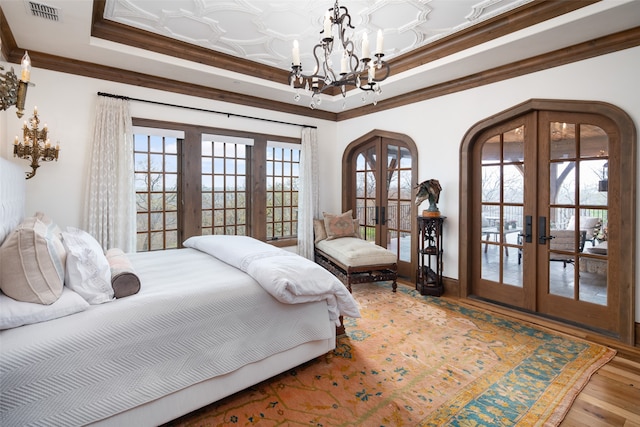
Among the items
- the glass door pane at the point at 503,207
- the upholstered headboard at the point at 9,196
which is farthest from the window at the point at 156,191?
the glass door pane at the point at 503,207

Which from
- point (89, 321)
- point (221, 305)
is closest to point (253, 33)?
point (221, 305)

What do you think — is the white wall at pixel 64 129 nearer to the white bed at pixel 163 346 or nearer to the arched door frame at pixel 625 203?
the white bed at pixel 163 346

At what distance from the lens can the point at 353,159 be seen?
5.71 metres

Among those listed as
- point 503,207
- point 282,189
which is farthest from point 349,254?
point 503,207

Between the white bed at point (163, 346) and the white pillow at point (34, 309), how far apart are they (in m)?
0.03

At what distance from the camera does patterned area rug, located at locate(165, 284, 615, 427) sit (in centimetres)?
190

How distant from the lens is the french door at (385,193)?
4.84 meters

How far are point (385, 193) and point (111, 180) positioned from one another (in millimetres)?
3789

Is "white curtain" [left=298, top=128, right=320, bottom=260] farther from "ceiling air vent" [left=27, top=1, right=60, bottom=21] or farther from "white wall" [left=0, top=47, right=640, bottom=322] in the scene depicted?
"ceiling air vent" [left=27, top=1, right=60, bottom=21]

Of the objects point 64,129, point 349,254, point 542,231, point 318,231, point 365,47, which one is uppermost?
point 365,47

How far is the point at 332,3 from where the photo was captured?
108 inches

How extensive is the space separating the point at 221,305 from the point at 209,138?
3.13 m

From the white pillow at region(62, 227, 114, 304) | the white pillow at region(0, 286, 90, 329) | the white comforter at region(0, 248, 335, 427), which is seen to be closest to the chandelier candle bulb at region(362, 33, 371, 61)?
the white comforter at region(0, 248, 335, 427)

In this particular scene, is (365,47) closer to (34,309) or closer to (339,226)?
(34,309)
